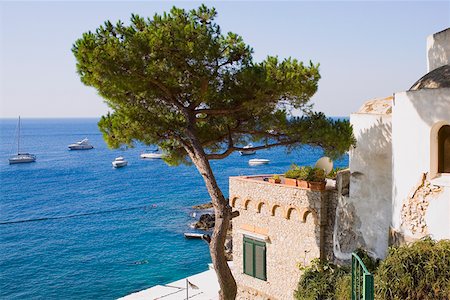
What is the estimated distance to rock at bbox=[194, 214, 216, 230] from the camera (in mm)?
42525

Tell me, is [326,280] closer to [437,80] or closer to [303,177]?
[303,177]

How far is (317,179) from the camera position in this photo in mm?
13695

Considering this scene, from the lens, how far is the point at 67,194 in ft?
217

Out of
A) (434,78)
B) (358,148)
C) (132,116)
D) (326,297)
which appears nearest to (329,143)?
(358,148)

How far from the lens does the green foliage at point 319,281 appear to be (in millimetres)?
12828

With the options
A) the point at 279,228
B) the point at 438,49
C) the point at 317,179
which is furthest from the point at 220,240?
the point at 438,49

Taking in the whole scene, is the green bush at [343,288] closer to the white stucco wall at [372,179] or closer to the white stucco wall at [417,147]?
the white stucco wall at [372,179]

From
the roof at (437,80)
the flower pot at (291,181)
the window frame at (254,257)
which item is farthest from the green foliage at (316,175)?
the roof at (437,80)

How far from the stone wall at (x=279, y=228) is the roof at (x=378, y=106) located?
8.73 feet

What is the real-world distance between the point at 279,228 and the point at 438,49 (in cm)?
731

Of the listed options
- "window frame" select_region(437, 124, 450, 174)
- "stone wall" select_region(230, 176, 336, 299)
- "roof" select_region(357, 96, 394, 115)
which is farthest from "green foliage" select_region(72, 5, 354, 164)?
"window frame" select_region(437, 124, 450, 174)

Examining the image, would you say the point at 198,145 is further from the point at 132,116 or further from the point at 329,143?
the point at 329,143

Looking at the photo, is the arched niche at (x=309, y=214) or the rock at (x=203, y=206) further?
the rock at (x=203, y=206)

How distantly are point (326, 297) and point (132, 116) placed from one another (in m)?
7.72
